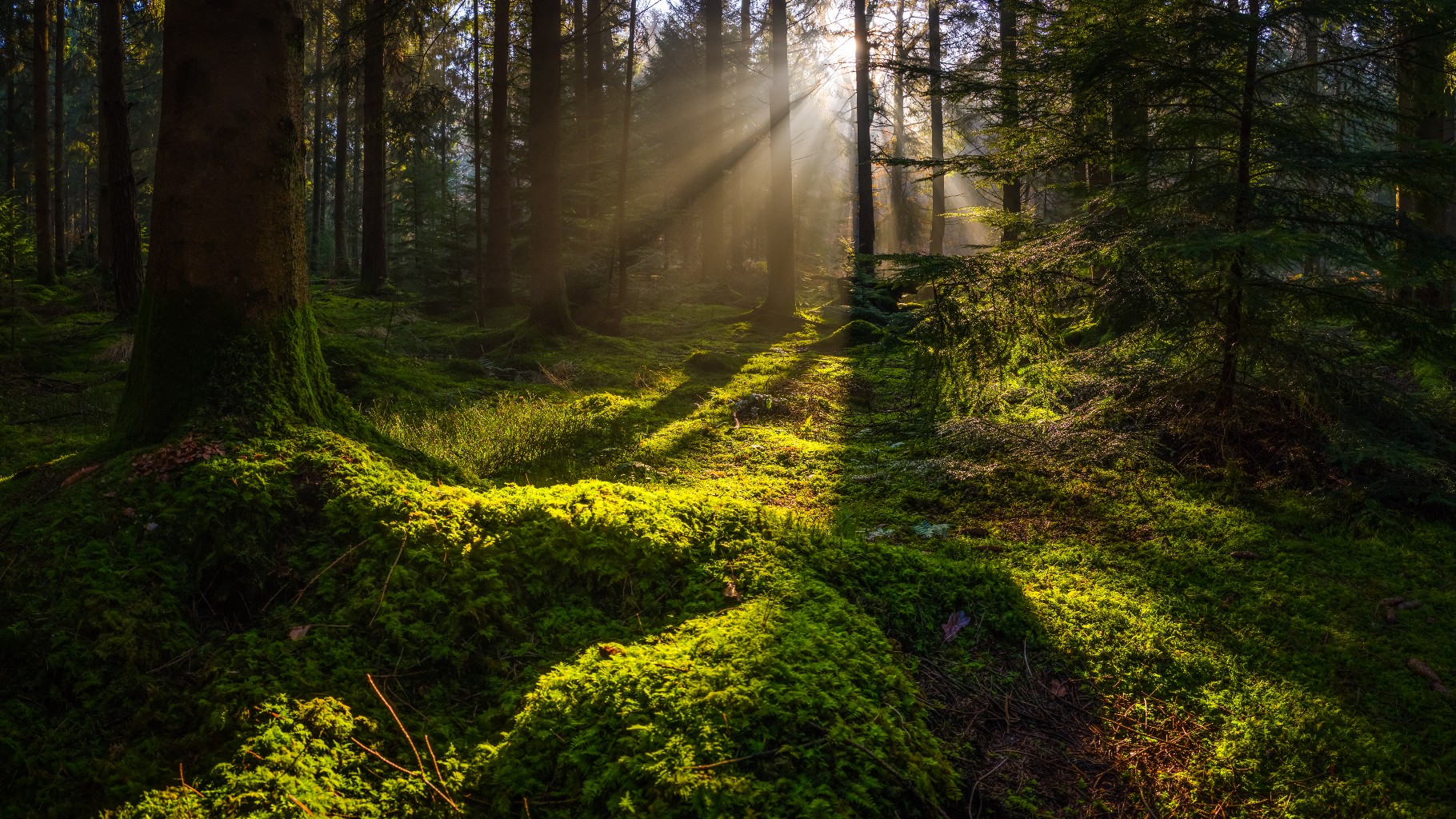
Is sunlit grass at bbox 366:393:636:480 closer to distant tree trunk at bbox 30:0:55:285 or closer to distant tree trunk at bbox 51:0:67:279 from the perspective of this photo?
distant tree trunk at bbox 30:0:55:285

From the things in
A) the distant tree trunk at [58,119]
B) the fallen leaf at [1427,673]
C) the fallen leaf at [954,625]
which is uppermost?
the distant tree trunk at [58,119]

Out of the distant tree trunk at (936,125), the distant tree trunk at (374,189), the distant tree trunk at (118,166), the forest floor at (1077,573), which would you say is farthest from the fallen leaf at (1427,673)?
the distant tree trunk at (374,189)

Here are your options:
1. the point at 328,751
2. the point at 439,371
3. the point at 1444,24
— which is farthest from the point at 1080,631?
the point at 439,371

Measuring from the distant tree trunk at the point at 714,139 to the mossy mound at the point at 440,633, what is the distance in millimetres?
21904

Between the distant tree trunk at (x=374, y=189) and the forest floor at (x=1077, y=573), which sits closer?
the forest floor at (x=1077, y=573)

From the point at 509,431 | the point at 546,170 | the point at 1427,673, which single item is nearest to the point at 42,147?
the point at 546,170

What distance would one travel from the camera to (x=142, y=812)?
1704 mm

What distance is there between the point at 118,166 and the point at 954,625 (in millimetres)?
13356

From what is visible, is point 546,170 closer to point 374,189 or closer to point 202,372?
point 374,189

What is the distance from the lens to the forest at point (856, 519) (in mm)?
Result: 2041

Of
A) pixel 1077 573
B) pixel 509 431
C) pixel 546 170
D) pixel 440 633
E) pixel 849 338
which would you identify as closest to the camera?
pixel 440 633

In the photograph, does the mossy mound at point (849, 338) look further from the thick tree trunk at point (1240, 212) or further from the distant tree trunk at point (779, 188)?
the thick tree trunk at point (1240, 212)

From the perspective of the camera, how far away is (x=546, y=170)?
12.5 m

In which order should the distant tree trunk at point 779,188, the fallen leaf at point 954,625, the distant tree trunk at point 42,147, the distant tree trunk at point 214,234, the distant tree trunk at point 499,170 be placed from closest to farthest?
the fallen leaf at point 954,625 → the distant tree trunk at point 214,234 → the distant tree trunk at point 499,170 → the distant tree trunk at point 42,147 → the distant tree trunk at point 779,188
